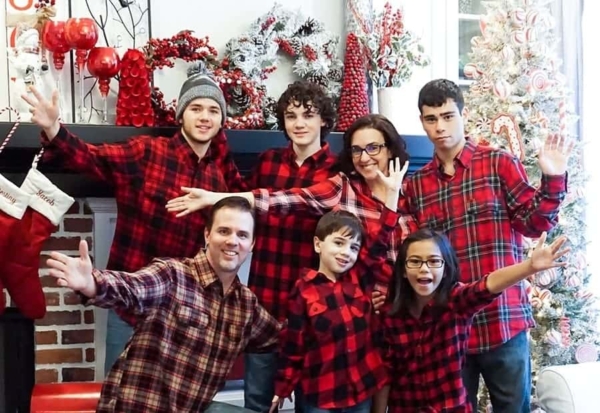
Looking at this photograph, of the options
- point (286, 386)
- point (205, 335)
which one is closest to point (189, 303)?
point (205, 335)

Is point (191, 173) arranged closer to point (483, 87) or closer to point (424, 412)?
point (424, 412)

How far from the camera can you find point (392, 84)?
3238 mm

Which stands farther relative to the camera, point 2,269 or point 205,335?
point 2,269

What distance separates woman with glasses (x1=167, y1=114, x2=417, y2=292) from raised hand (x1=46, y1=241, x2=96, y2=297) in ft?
2.06

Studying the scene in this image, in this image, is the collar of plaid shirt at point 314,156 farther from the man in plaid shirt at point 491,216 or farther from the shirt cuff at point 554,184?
the shirt cuff at point 554,184

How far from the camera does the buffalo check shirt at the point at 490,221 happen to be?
2244 millimetres

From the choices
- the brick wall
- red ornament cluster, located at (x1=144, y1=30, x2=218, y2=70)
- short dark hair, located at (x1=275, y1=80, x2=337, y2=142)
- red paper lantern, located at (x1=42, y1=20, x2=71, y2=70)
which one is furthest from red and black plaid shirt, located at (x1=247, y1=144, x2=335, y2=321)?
red paper lantern, located at (x1=42, y1=20, x2=71, y2=70)

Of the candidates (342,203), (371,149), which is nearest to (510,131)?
(371,149)

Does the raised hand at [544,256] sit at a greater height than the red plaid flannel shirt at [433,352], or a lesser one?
greater

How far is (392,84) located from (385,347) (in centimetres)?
144

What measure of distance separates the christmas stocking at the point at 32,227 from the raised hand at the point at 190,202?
0.53 m

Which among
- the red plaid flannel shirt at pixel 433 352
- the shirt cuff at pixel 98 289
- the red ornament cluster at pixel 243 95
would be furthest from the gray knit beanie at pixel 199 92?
the red plaid flannel shirt at pixel 433 352

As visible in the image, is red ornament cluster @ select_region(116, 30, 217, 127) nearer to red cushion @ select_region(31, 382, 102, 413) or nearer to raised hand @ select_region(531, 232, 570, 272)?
red cushion @ select_region(31, 382, 102, 413)

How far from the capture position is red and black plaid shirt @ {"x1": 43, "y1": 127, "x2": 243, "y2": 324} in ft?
7.95
